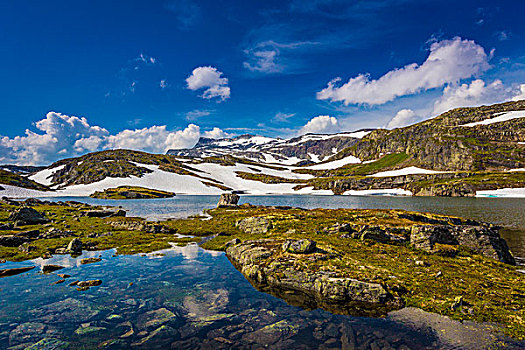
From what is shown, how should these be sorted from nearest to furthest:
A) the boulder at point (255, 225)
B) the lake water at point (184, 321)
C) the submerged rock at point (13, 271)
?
the lake water at point (184, 321) → the submerged rock at point (13, 271) → the boulder at point (255, 225)

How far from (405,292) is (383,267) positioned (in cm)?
419

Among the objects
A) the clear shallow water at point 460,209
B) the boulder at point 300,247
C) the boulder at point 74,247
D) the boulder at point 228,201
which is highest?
the boulder at point 228,201

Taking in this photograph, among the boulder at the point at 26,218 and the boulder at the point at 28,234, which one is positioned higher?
the boulder at the point at 26,218

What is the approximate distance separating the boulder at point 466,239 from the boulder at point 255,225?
2253cm

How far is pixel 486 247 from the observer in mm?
26812

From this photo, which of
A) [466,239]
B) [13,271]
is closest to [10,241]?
[13,271]

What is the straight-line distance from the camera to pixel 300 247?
2595 centimetres

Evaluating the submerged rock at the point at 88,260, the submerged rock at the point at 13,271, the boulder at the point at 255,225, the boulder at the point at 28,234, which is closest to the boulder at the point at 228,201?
the boulder at the point at 255,225

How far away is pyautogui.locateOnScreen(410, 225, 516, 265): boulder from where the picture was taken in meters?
26.7

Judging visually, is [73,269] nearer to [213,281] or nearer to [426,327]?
[213,281]

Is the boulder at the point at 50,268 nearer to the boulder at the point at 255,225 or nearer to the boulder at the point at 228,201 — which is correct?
the boulder at the point at 255,225

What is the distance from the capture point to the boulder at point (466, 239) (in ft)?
87.7

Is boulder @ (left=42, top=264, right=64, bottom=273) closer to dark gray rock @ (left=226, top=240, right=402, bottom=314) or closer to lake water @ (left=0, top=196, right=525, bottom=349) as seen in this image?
lake water @ (left=0, top=196, right=525, bottom=349)

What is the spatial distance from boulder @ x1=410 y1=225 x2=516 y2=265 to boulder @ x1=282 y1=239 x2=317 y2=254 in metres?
12.6
